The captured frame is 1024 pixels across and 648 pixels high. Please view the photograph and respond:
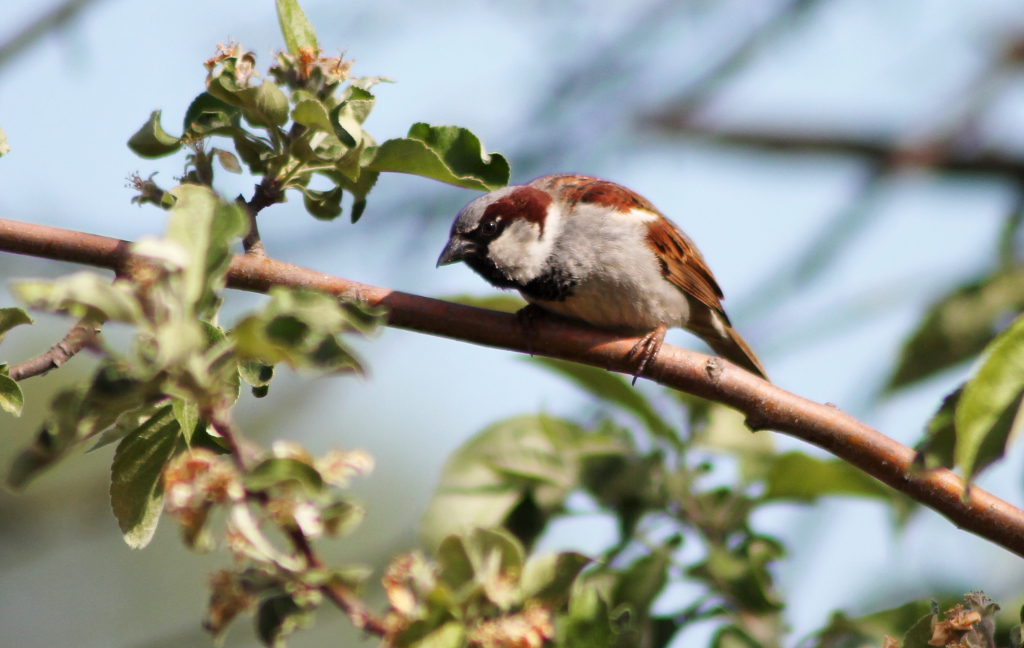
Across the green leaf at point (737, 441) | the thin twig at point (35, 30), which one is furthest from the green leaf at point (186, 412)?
the thin twig at point (35, 30)

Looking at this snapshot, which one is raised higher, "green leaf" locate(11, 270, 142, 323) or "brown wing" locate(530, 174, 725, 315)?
"brown wing" locate(530, 174, 725, 315)

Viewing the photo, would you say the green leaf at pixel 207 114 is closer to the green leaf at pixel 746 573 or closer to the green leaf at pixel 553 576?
the green leaf at pixel 553 576

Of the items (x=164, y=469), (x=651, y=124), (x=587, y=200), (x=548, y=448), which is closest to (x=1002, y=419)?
(x=164, y=469)

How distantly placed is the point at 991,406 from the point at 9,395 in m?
1.34

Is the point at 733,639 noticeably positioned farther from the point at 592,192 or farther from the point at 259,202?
A: the point at 592,192

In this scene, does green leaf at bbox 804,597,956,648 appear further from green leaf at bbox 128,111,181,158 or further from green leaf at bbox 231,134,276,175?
green leaf at bbox 128,111,181,158

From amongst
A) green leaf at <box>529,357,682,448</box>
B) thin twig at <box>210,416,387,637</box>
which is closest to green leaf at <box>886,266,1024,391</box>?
green leaf at <box>529,357,682,448</box>

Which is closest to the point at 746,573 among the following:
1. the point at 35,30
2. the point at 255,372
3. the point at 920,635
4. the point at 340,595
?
the point at 920,635

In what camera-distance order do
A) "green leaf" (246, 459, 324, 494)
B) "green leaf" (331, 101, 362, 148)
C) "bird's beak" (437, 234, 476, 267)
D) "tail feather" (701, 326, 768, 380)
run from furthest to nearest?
"tail feather" (701, 326, 768, 380) → "bird's beak" (437, 234, 476, 267) → "green leaf" (331, 101, 362, 148) → "green leaf" (246, 459, 324, 494)

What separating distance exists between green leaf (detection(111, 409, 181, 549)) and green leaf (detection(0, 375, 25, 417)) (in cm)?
20

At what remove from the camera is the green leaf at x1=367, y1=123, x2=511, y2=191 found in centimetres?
164

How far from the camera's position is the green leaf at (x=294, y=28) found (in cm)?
168

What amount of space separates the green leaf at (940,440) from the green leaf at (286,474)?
78 cm

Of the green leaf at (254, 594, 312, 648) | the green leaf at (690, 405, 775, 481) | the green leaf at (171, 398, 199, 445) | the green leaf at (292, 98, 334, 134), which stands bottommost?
the green leaf at (254, 594, 312, 648)
